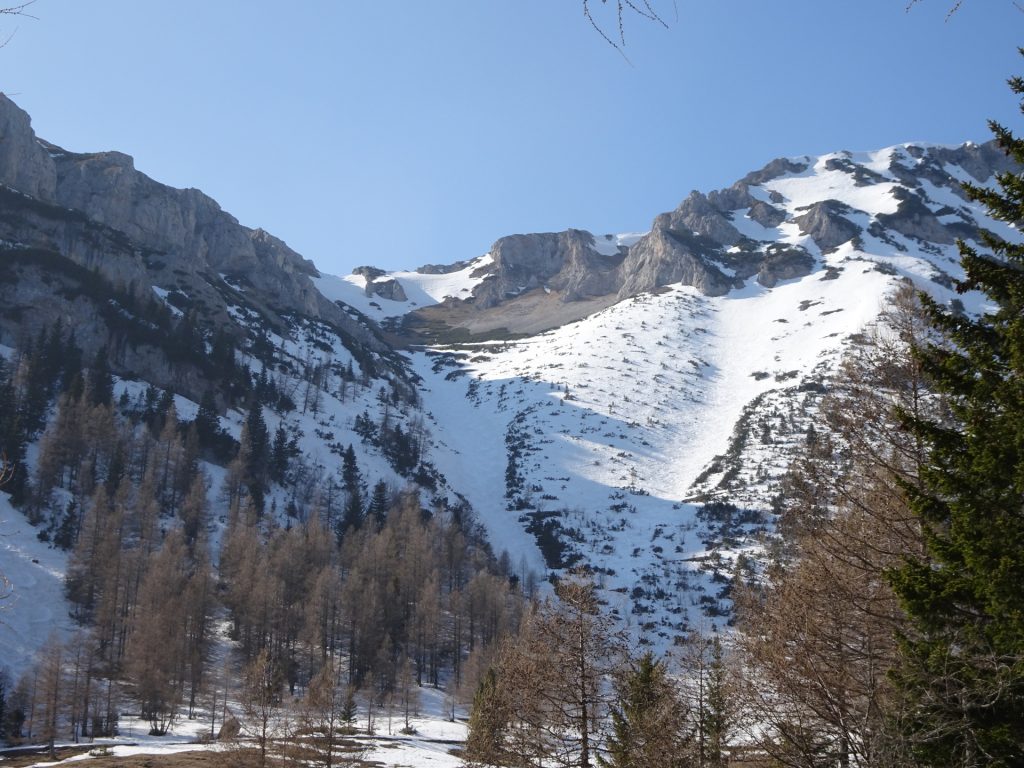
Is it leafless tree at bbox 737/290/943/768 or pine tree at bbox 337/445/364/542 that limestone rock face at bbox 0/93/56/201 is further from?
leafless tree at bbox 737/290/943/768

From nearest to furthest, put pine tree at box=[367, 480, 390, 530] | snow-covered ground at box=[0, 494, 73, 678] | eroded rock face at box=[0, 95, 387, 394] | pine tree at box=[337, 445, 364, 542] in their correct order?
snow-covered ground at box=[0, 494, 73, 678] < pine tree at box=[337, 445, 364, 542] < pine tree at box=[367, 480, 390, 530] < eroded rock face at box=[0, 95, 387, 394]

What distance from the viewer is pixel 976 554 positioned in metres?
7.70

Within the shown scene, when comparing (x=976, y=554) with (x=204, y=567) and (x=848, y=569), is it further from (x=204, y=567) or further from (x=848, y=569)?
(x=204, y=567)

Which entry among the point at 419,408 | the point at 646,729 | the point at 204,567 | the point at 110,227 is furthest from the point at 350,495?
the point at 646,729

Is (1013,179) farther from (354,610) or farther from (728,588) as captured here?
(728,588)

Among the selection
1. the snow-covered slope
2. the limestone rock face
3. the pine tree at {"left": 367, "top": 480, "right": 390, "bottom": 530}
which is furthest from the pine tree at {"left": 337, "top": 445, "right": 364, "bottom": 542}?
the limestone rock face

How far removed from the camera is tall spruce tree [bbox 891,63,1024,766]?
751cm

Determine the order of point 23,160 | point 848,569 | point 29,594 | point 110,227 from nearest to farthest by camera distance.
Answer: point 848,569, point 29,594, point 23,160, point 110,227

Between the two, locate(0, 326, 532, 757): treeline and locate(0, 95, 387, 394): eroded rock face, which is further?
locate(0, 95, 387, 394): eroded rock face

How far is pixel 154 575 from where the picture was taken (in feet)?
219

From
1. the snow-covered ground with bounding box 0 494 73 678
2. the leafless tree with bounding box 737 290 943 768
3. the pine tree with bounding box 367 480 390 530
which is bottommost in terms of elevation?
the snow-covered ground with bounding box 0 494 73 678

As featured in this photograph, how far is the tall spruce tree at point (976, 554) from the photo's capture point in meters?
7.51

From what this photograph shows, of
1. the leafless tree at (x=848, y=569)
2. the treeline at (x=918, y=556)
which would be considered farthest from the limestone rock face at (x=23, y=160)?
the treeline at (x=918, y=556)

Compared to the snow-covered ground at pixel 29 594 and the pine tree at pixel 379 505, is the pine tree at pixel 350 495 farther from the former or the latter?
the snow-covered ground at pixel 29 594
